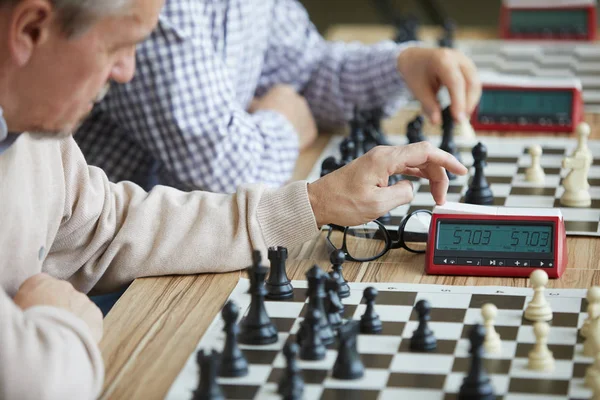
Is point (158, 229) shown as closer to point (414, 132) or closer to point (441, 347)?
point (441, 347)

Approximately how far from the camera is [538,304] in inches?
58.4

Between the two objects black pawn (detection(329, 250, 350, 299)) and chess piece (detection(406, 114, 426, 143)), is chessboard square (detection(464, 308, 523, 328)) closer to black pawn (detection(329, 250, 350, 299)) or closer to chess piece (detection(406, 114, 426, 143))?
black pawn (detection(329, 250, 350, 299))

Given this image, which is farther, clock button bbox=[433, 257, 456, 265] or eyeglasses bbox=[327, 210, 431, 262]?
eyeglasses bbox=[327, 210, 431, 262]

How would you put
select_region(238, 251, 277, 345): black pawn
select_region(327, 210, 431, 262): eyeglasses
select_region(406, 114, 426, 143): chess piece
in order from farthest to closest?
select_region(406, 114, 426, 143): chess piece
select_region(327, 210, 431, 262): eyeglasses
select_region(238, 251, 277, 345): black pawn

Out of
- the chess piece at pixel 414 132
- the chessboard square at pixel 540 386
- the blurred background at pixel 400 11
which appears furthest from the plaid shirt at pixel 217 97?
the blurred background at pixel 400 11

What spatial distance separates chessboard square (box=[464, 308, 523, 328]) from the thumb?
287mm

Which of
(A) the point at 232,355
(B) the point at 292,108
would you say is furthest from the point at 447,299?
(B) the point at 292,108

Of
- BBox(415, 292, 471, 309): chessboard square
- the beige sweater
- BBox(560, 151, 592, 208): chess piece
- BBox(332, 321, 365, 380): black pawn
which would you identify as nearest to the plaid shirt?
the beige sweater

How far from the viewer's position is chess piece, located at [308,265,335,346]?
1.41 meters

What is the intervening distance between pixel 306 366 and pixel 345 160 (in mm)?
878

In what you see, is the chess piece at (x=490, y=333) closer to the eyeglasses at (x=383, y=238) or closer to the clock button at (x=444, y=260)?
the clock button at (x=444, y=260)

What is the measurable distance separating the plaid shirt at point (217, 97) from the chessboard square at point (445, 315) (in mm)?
839

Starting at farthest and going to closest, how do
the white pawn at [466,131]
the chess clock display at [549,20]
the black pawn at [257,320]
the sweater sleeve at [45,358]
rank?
the chess clock display at [549,20] < the white pawn at [466,131] < the black pawn at [257,320] < the sweater sleeve at [45,358]

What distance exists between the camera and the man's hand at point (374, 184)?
174 cm
